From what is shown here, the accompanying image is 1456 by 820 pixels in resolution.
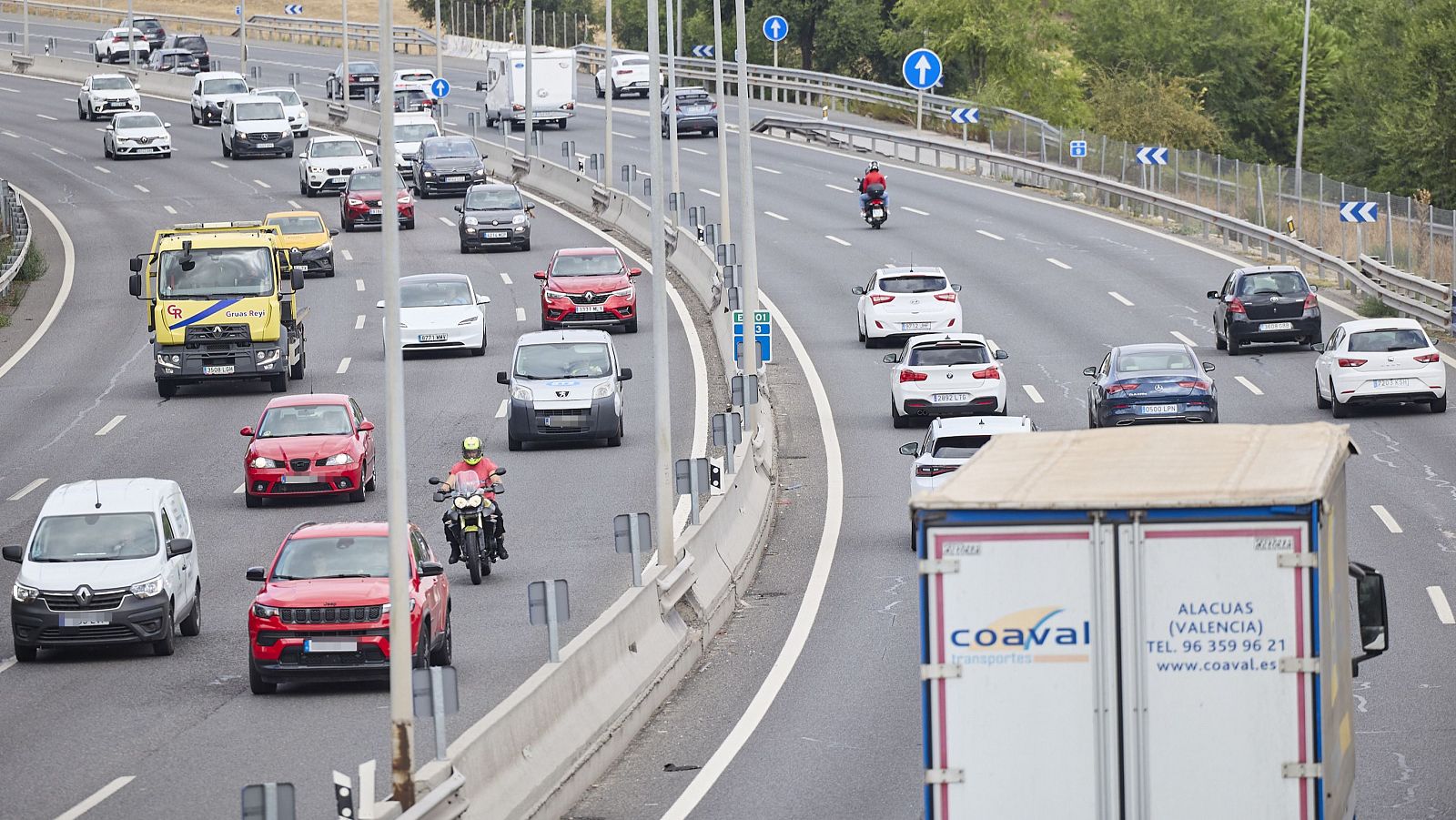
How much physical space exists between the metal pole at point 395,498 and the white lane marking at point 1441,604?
12587 mm

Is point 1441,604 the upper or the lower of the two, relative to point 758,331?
lower

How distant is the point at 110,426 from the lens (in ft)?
126

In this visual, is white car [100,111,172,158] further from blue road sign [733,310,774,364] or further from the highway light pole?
the highway light pole

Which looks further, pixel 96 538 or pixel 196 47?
pixel 196 47

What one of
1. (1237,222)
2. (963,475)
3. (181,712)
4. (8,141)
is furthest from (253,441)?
(8,141)

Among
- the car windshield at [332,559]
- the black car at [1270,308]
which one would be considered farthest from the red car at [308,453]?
the black car at [1270,308]

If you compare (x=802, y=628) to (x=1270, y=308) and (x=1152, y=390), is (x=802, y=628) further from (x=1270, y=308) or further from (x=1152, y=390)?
(x=1270, y=308)

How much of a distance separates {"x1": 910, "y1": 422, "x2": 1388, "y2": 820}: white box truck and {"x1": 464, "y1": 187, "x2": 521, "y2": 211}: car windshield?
157ft

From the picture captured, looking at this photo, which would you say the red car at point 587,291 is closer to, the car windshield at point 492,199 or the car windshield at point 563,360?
the car windshield at point 563,360

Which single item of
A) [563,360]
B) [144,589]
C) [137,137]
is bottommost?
[144,589]

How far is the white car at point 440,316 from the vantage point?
4425 cm

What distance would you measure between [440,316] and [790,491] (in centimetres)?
1306

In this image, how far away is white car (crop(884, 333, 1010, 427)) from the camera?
36500 mm

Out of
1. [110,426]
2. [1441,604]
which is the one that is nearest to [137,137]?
[110,426]
